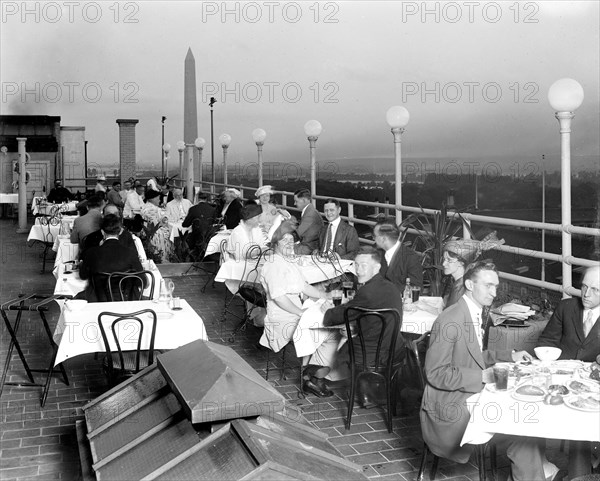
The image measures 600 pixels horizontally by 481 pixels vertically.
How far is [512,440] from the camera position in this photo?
3689 millimetres

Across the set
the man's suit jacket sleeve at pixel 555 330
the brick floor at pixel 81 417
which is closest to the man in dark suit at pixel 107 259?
the brick floor at pixel 81 417

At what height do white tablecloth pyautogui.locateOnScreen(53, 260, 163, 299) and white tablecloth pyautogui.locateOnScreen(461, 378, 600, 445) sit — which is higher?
white tablecloth pyautogui.locateOnScreen(53, 260, 163, 299)

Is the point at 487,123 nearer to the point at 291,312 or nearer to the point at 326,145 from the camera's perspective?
the point at 326,145

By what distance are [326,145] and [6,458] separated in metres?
13.5

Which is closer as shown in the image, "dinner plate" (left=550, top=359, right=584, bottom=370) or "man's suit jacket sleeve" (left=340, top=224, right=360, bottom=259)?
"dinner plate" (left=550, top=359, right=584, bottom=370)

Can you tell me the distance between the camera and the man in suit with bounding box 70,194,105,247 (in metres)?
8.63

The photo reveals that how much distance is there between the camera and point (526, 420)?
325cm

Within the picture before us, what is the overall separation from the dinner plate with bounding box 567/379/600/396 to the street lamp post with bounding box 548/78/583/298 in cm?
246

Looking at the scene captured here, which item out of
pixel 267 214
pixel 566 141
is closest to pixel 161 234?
pixel 267 214

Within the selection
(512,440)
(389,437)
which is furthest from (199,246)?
(512,440)

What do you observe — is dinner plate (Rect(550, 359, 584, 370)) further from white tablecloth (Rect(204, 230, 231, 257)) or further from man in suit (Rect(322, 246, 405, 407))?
white tablecloth (Rect(204, 230, 231, 257))

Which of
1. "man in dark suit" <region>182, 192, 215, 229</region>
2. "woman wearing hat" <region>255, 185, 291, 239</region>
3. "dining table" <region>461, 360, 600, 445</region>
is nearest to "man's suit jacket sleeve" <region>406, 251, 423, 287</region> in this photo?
"dining table" <region>461, 360, 600, 445</region>

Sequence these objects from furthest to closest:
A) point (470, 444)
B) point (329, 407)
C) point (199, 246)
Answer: point (199, 246)
point (329, 407)
point (470, 444)

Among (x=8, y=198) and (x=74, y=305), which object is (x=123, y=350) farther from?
(x=8, y=198)
